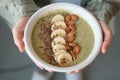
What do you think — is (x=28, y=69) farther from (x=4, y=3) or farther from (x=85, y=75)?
(x=4, y=3)

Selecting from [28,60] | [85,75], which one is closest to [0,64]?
[28,60]

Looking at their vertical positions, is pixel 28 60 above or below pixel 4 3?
below

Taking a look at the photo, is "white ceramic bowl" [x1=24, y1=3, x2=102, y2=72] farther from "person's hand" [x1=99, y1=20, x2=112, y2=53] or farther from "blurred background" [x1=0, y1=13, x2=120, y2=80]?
"blurred background" [x1=0, y1=13, x2=120, y2=80]

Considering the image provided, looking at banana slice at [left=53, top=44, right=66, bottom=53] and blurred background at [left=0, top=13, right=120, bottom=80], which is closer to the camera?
banana slice at [left=53, top=44, right=66, bottom=53]

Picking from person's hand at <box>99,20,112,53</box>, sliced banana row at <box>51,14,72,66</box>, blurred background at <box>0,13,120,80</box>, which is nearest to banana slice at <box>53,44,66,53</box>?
sliced banana row at <box>51,14,72,66</box>

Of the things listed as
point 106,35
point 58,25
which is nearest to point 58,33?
point 58,25

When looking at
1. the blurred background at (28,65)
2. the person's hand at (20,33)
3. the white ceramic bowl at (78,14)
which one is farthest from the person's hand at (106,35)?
the blurred background at (28,65)
